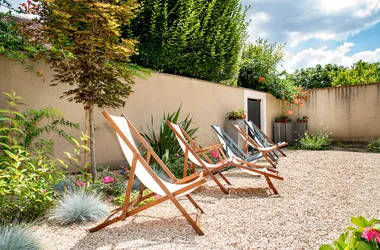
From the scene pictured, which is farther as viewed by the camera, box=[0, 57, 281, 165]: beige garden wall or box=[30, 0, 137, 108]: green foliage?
box=[0, 57, 281, 165]: beige garden wall

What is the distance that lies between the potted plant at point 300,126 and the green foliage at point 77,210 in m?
8.88

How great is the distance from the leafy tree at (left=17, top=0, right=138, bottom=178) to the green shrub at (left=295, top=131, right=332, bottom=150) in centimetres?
736

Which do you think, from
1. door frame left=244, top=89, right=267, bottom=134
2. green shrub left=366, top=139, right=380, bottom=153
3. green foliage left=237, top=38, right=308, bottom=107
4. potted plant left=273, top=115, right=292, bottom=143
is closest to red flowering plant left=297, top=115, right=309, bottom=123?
potted plant left=273, top=115, right=292, bottom=143

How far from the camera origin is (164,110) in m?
5.85

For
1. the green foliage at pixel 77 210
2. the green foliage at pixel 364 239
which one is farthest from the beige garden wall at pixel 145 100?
the green foliage at pixel 364 239

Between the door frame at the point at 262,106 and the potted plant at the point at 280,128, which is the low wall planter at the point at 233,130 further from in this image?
the potted plant at the point at 280,128

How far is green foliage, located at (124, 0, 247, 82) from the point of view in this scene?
18.8 feet

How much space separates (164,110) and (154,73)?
802 millimetres

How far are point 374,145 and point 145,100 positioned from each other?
24.1 ft

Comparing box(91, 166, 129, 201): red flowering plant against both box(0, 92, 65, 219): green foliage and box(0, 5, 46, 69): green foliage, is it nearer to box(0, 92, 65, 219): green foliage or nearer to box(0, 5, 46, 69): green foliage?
box(0, 92, 65, 219): green foliage

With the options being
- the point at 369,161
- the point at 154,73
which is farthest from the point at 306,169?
the point at 154,73

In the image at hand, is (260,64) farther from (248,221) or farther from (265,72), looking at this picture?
(248,221)

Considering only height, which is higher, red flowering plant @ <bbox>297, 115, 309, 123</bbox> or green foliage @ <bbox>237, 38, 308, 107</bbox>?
green foliage @ <bbox>237, 38, 308, 107</bbox>

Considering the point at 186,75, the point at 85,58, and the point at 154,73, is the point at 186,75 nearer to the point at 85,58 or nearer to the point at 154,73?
the point at 154,73
